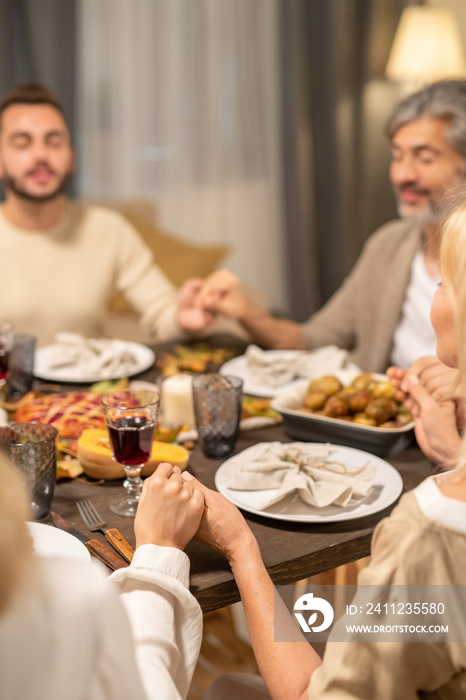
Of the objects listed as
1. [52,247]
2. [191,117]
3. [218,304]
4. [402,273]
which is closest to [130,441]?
[218,304]

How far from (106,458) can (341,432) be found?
44 cm

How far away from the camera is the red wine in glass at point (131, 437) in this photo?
1.17 metres

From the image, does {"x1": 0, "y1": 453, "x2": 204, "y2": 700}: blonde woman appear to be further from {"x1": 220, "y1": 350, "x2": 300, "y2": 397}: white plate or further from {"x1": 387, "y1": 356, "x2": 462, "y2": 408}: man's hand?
{"x1": 220, "y1": 350, "x2": 300, "y2": 397}: white plate

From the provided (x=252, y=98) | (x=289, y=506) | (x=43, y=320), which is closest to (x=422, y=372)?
(x=289, y=506)

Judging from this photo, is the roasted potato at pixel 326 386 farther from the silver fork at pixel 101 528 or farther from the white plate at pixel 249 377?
the silver fork at pixel 101 528

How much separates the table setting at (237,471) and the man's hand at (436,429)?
0.15 ft

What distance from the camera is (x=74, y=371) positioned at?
71.5 inches

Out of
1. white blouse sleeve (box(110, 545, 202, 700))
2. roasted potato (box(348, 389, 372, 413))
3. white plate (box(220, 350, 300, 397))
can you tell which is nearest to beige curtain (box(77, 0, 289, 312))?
white plate (box(220, 350, 300, 397))

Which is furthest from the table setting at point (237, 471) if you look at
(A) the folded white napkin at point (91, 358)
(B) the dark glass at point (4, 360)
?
(A) the folded white napkin at point (91, 358)

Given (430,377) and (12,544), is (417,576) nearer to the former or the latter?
(12,544)

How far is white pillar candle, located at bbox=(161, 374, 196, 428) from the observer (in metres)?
1.52

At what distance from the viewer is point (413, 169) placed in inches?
83.6

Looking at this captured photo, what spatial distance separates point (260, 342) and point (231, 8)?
2.58 m

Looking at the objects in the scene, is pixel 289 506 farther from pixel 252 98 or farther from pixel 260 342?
pixel 252 98
